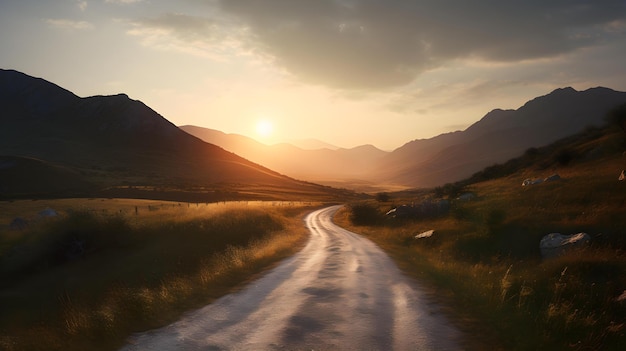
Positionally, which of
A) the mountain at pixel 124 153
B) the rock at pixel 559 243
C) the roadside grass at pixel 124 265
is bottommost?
the roadside grass at pixel 124 265

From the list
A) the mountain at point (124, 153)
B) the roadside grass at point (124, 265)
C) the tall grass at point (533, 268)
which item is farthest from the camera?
the mountain at point (124, 153)

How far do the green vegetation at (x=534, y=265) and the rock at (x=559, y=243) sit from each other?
495 mm

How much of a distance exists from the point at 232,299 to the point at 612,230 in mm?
18689

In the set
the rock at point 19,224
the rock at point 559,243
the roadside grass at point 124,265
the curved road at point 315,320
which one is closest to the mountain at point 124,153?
the rock at point 19,224

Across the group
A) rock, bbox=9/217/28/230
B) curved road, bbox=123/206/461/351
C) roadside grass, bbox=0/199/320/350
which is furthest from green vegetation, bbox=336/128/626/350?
rock, bbox=9/217/28/230

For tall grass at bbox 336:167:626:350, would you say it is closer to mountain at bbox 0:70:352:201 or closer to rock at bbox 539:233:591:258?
rock at bbox 539:233:591:258

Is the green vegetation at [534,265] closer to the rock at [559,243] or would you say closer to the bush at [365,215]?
the rock at [559,243]

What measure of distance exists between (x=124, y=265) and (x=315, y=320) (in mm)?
21578

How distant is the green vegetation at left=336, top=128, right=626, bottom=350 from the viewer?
823 centimetres

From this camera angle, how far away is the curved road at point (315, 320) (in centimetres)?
748

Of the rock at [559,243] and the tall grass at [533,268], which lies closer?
the tall grass at [533,268]

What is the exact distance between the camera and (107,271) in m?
25.4

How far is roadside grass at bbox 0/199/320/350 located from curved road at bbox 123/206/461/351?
1.09 meters

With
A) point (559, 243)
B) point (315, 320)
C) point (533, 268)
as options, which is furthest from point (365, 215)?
point (315, 320)
